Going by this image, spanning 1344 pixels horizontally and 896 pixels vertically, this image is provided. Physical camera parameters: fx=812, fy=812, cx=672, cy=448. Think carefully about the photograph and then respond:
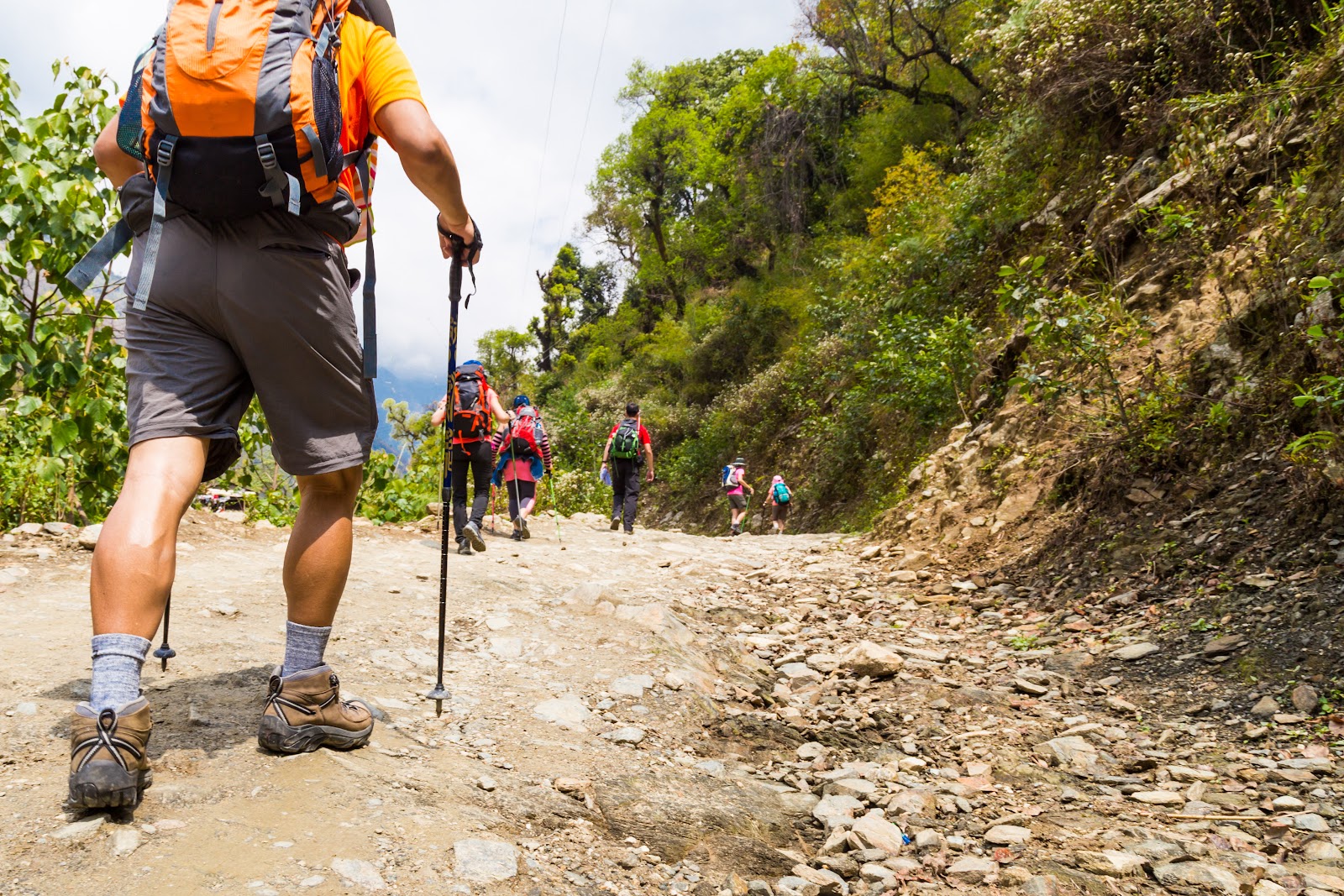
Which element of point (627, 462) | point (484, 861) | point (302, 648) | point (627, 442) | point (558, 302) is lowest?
point (484, 861)

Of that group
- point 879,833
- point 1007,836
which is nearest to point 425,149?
point 879,833

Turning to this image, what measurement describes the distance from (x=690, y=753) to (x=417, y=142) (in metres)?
2.30

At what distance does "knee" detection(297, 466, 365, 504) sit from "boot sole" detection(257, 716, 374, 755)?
623mm

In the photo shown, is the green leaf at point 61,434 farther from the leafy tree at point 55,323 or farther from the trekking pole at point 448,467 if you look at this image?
the trekking pole at point 448,467

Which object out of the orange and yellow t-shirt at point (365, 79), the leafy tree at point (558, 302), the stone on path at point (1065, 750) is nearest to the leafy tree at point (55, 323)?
the orange and yellow t-shirt at point (365, 79)

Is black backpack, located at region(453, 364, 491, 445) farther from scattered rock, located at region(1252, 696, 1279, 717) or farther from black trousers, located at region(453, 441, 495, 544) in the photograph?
scattered rock, located at region(1252, 696, 1279, 717)

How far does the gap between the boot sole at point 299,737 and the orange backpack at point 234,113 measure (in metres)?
1.17

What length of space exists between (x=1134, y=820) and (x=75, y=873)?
2803mm

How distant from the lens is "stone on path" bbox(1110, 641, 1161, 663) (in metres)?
3.90

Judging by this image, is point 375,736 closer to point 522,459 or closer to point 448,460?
point 448,460

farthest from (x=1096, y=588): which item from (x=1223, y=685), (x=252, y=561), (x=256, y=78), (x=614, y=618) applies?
(x=252, y=561)

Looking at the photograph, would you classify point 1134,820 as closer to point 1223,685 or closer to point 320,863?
point 1223,685

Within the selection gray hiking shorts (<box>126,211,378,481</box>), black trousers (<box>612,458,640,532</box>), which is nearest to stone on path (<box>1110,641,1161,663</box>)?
gray hiking shorts (<box>126,211,378,481</box>)

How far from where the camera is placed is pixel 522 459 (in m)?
9.71
